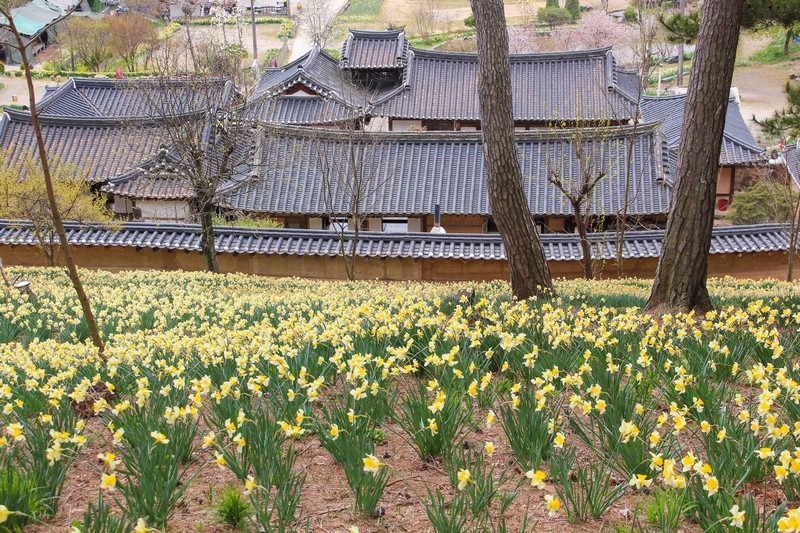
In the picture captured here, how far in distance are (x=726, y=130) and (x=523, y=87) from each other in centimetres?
833

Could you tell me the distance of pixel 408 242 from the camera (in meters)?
16.6

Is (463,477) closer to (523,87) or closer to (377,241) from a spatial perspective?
(377,241)

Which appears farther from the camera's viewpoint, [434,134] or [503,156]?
[434,134]

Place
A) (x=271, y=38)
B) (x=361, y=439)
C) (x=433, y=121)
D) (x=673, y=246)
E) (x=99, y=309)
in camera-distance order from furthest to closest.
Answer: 1. (x=271, y=38)
2. (x=433, y=121)
3. (x=99, y=309)
4. (x=673, y=246)
5. (x=361, y=439)

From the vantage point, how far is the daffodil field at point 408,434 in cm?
334

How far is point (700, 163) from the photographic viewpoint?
25.2 ft

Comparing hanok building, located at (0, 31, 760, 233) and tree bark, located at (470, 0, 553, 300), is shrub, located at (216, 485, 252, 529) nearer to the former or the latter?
tree bark, located at (470, 0, 553, 300)

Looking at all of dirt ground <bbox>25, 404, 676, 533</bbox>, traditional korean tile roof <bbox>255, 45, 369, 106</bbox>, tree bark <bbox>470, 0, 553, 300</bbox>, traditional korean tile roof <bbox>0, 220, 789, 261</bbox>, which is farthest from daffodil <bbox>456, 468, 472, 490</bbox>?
traditional korean tile roof <bbox>255, 45, 369, 106</bbox>

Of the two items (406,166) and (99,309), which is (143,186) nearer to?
(406,166)

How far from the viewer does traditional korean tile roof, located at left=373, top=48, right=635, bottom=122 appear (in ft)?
98.3

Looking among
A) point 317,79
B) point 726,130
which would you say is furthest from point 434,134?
point 317,79

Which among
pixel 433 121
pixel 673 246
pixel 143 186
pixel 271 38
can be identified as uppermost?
pixel 271 38

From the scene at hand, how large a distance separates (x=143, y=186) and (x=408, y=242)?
8.19 m

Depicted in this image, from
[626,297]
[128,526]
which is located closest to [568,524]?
[128,526]
